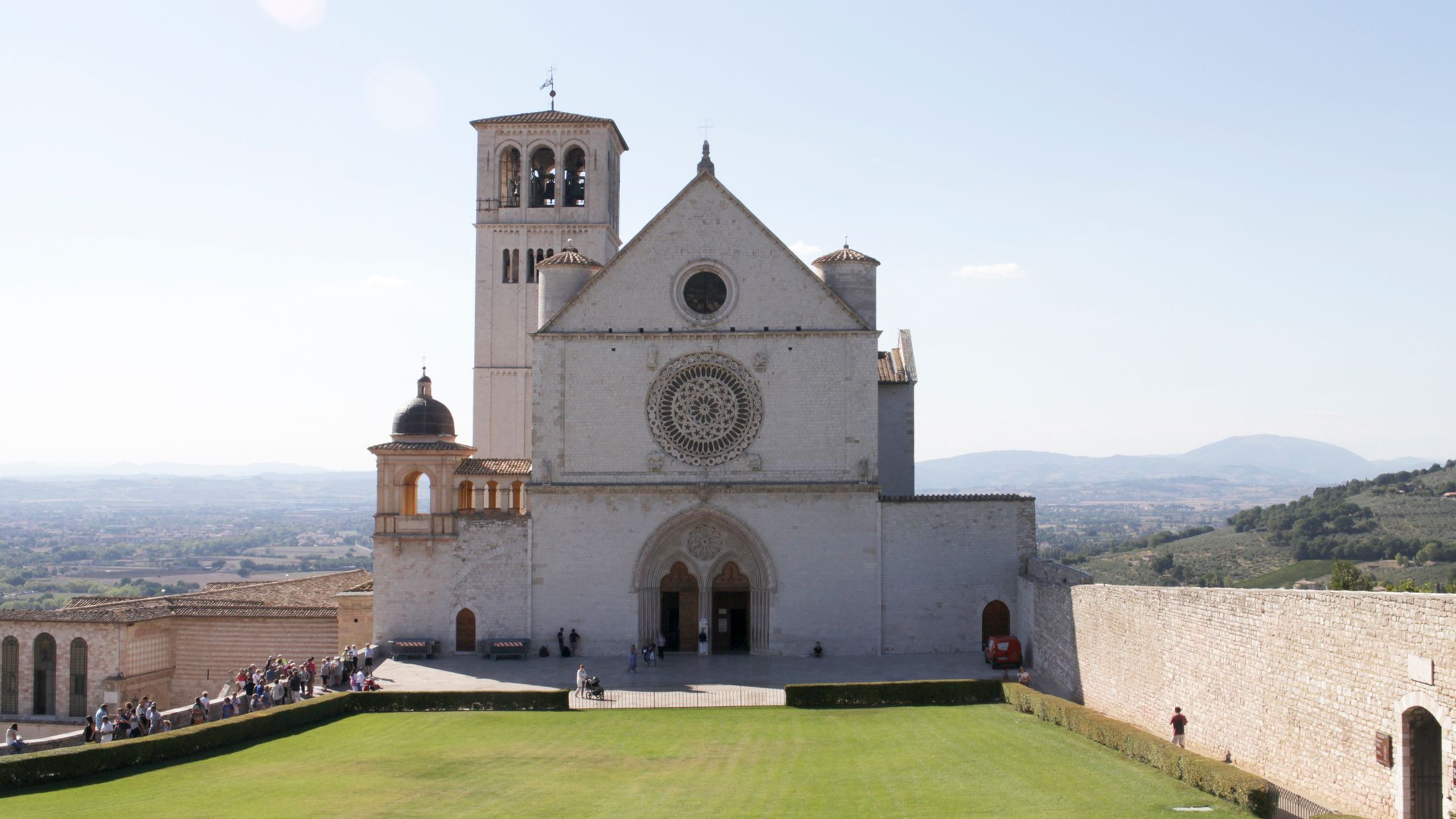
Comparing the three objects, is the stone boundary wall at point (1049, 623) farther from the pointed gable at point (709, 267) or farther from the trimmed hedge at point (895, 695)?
the pointed gable at point (709, 267)

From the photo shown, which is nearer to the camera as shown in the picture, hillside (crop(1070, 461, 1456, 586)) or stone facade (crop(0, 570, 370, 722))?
stone facade (crop(0, 570, 370, 722))

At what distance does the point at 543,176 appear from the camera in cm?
5522

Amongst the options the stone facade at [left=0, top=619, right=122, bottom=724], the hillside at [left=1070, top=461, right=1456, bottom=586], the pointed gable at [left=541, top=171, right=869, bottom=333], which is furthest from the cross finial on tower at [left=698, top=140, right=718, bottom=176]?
the hillside at [left=1070, top=461, right=1456, bottom=586]

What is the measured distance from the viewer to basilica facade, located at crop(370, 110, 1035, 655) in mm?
41781

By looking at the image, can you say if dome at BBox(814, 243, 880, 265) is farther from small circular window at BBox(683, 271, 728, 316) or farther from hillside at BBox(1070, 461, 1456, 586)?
hillside at BBox(1070, 461, 1456, 586)

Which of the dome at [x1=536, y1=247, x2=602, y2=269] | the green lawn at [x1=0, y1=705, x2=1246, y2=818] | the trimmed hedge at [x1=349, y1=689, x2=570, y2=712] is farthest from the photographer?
the dome at [x1=536, y1=247, x2=602, y2=269]

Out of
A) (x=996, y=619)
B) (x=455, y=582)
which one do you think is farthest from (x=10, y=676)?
(x=996, y=619)

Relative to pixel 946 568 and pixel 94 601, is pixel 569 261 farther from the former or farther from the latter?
pixel 94 601

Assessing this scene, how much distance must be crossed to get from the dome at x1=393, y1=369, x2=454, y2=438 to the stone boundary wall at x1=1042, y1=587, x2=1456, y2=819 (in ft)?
76.1

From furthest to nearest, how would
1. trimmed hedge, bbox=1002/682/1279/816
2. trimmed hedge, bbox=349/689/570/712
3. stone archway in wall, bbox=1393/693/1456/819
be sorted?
trimmed hedge, bbox=349/689/570/712, trimmed hedge, bbox=1002/682/1279/816, stone archway in wall, bbox=1393/693/1456/819

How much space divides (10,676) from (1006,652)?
3315 cm

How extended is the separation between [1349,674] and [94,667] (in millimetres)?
38141

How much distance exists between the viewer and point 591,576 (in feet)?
138

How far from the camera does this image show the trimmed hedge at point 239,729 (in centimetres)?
2570
